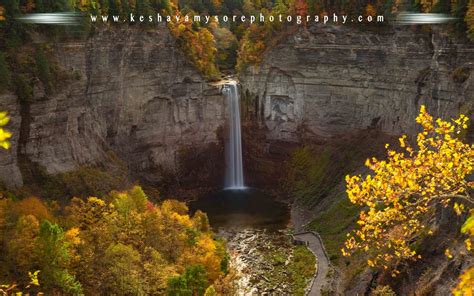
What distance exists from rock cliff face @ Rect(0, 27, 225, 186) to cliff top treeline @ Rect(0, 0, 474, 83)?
2784mm

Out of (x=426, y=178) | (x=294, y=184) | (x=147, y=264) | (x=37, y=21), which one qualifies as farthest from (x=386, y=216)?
(x=294, y=184)

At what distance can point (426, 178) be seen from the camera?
13461 millimetres

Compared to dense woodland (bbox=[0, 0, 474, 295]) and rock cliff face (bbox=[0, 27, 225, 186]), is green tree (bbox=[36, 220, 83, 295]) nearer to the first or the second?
dense woodland (bbox=[0, 0, 474, 295])

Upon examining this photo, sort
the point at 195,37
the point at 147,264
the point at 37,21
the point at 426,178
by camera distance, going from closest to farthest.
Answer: the point at 426,178
the point at 147,264
the point at 37,21
the point at 195,37

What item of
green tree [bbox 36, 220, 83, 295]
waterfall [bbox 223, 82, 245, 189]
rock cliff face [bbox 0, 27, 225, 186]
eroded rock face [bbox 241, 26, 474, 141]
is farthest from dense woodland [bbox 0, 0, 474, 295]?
waterfall [bbox 223, 82, 245, 189]

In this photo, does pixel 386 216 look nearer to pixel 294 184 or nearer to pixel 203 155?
pixel 294 184

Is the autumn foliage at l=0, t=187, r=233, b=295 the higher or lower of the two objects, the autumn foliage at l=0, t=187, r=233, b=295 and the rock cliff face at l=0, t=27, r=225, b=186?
the lower

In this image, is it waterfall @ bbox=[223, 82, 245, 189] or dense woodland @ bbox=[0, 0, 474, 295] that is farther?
waterfall @ bbox=[223, 82, 245, 189]

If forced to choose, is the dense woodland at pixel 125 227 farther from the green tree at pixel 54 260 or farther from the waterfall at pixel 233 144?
the waterfall at pixel 233 144

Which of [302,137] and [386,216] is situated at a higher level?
[386,216]

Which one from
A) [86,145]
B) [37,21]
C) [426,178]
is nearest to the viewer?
[426,178]

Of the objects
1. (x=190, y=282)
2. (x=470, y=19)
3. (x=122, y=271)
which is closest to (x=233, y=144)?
(x=470, y=19)

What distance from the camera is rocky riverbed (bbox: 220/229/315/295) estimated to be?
4488 centimetres

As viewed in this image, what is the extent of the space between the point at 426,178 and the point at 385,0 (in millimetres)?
53629
